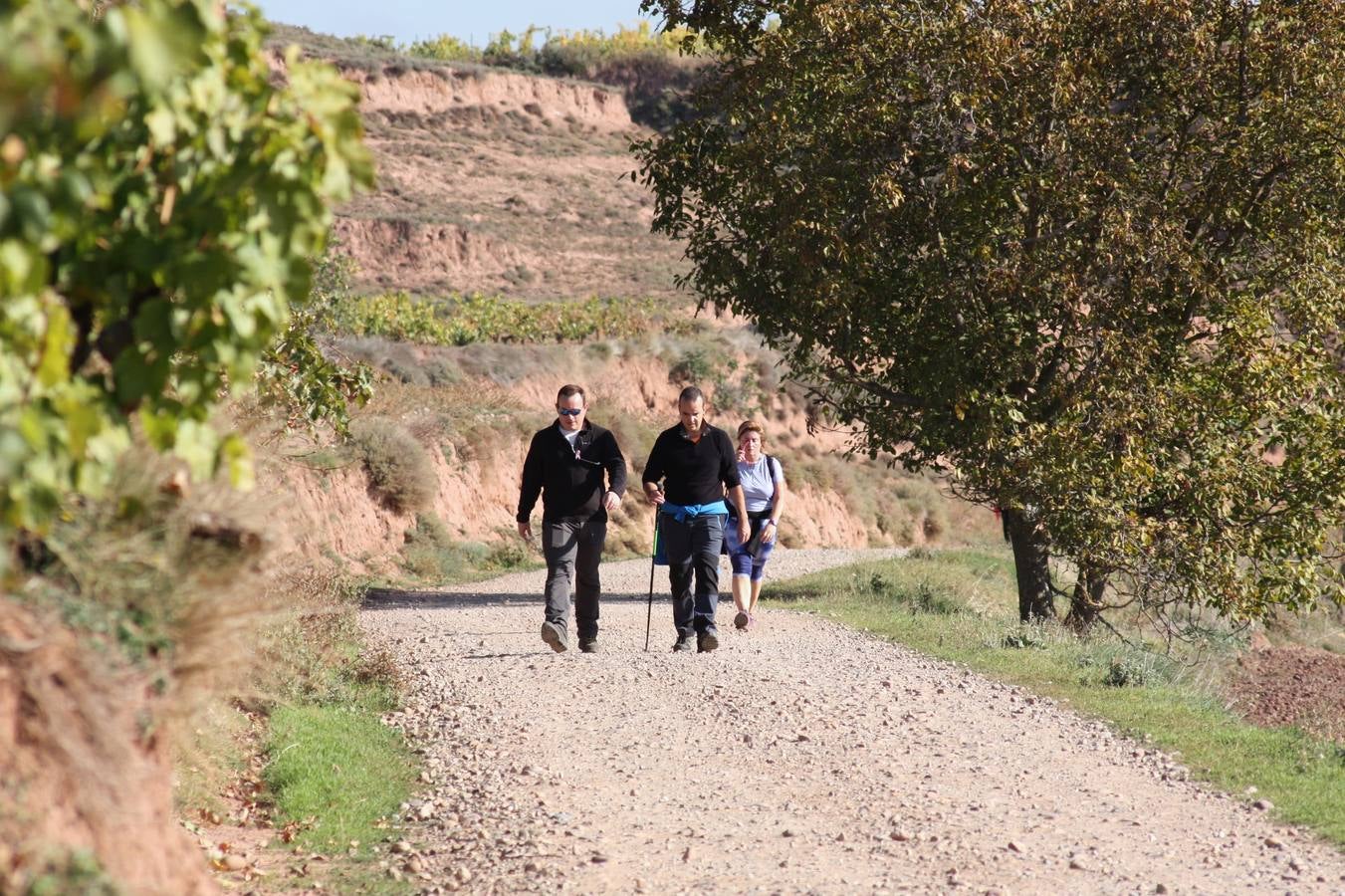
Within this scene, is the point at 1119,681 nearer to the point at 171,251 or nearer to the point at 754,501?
the point at 754,501

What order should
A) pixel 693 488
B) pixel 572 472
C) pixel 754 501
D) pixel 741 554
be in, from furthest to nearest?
pixel 754 501 < pixel 741 554 < pixel 693 488 < pixel 572 472

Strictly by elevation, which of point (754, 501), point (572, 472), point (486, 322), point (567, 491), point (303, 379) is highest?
point (486, 322)

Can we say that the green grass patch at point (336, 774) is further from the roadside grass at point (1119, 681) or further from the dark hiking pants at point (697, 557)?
the roadside grass at point (1119, 681)

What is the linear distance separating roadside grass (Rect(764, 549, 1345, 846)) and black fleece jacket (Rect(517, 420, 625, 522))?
3.54 meters

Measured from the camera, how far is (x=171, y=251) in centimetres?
392

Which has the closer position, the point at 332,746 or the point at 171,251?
the point at 171,251

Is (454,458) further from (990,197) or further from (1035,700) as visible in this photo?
(1035,700)

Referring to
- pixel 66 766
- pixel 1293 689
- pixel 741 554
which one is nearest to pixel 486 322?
pixel 1293 689

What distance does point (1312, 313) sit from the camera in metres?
14.5

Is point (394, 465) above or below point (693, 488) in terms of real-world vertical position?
below

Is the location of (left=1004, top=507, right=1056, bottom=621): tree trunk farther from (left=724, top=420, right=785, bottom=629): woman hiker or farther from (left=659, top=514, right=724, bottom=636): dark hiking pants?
(left=659, top=514, right=724, bottom=636): dark hiking pants

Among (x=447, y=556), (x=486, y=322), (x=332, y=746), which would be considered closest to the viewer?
(x=332, y=746)

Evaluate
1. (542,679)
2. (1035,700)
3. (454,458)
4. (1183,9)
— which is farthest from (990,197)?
(454,458)

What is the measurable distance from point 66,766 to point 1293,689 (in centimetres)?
1575
